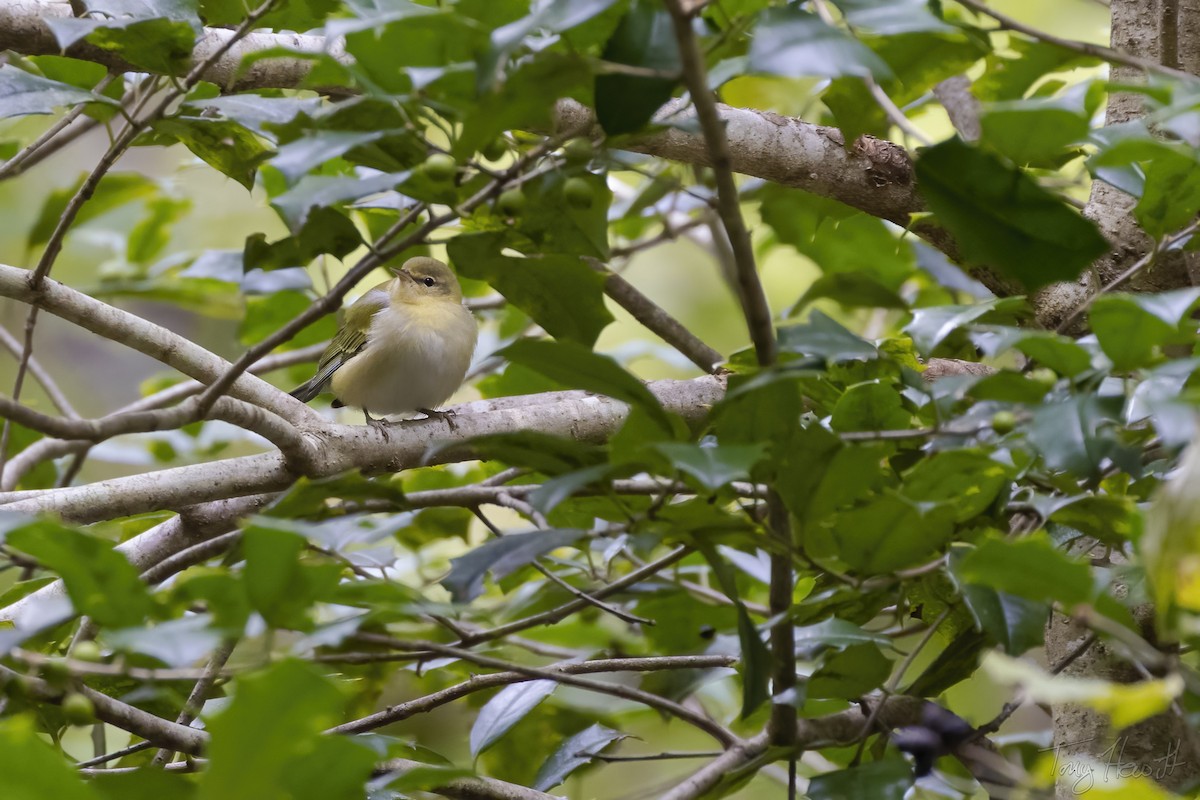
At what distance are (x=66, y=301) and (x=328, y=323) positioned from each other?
1.77 meters

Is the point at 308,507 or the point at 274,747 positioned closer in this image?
the point at 274,747

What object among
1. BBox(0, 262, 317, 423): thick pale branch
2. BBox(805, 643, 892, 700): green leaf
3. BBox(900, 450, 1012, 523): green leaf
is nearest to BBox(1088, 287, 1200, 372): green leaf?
BBox(900, 450, 1012, 523): green leaf

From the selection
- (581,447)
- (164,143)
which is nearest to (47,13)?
(164,143)

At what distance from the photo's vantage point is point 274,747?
101cm

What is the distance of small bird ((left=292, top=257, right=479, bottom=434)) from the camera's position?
3885mm

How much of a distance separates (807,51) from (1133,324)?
18.8 inches

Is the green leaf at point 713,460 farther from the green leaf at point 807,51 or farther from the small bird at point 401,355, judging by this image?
the small bird at point 401,355

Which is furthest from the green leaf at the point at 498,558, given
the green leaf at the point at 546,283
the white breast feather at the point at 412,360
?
the white breast feather at the point at 412,360

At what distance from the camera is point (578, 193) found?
4.57 feet

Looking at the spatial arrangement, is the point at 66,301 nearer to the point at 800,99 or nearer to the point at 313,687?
the point at 313,687

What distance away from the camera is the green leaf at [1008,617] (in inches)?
52.4

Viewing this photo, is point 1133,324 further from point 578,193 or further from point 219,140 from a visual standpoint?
point 219,140

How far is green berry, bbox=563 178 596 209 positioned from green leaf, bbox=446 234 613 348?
0.07m

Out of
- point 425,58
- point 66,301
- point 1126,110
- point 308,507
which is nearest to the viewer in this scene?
point 425,58
